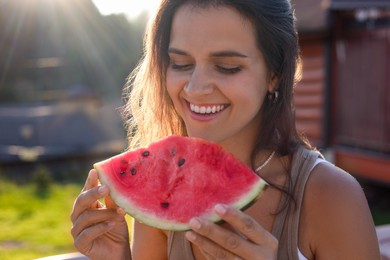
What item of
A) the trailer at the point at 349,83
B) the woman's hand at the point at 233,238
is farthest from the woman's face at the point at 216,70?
the trailer at the point at 349,83

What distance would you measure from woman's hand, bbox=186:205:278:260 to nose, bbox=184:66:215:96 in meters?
0.60

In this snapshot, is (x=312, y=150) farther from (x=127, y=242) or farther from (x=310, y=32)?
(x=310, y=32)

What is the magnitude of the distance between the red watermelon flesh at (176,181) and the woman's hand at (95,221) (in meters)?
0.07

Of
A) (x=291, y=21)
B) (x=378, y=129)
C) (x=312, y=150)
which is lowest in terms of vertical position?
(x=378, y=129)

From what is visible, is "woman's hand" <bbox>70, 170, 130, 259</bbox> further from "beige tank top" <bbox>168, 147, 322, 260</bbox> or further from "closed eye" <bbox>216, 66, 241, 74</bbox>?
"closed eye" <bbox>216, 66, 241, 74</bbox>

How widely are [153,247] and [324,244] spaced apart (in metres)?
0.86

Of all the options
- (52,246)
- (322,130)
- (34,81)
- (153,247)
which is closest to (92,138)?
(322,130)

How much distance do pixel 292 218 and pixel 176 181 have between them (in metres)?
0.52

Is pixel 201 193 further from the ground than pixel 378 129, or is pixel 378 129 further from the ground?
pixel 201 193

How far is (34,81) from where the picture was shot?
27.6m

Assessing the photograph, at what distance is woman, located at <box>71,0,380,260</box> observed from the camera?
6.99 ft

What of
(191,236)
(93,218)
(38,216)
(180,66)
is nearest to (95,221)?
(93,218)

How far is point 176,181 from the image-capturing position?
7.09ft

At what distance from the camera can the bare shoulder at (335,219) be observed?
2.13m
